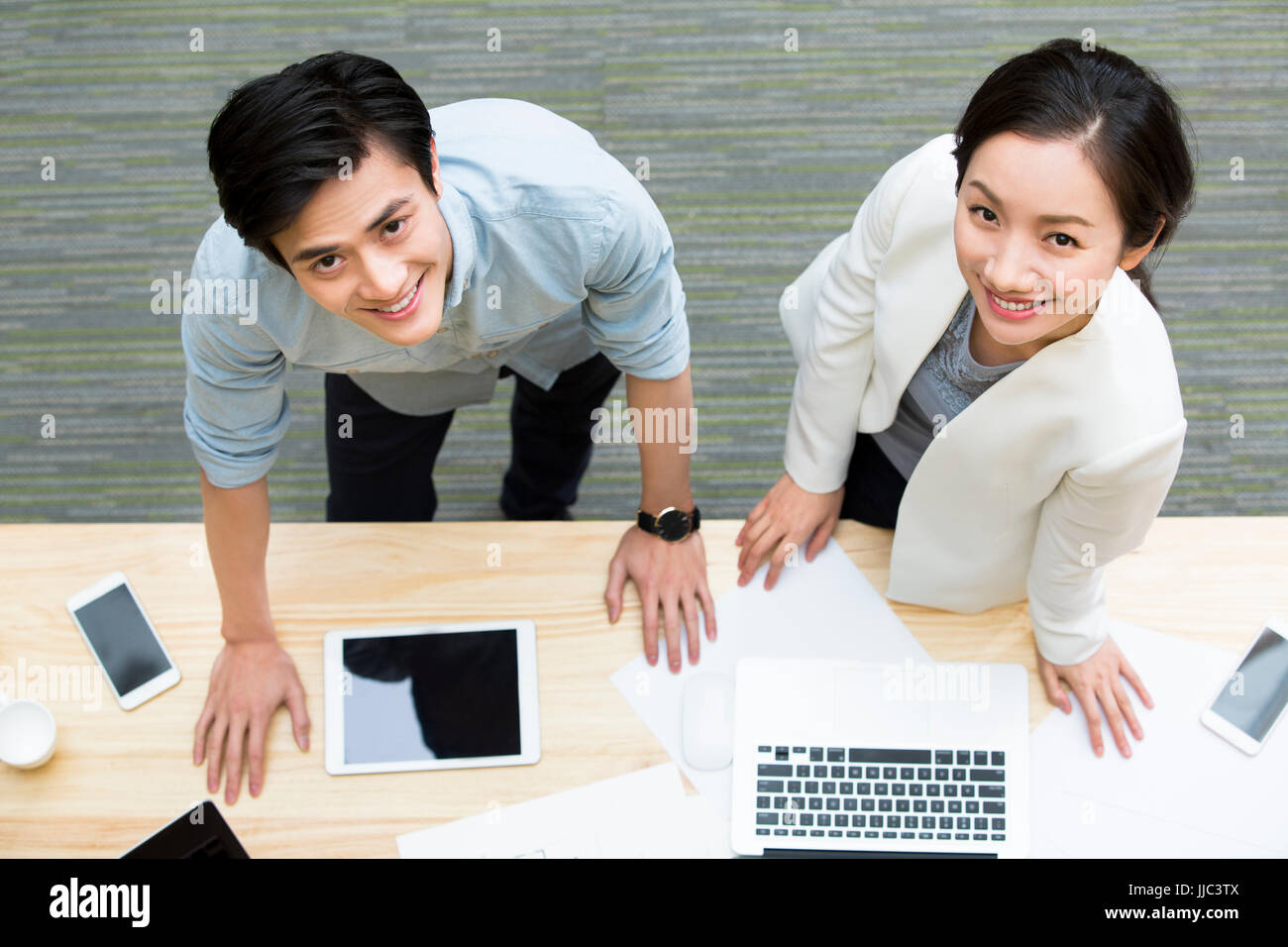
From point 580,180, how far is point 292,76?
292 mm

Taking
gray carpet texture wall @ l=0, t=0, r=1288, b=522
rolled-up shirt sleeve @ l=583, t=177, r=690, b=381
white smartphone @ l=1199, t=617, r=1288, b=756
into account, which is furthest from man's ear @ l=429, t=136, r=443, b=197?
gray carpet texture wall @ l=0, t=0, r=1288, b=522

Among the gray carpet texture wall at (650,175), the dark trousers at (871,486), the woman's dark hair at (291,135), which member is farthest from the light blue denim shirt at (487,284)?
the gray carpet texture wall at (650,175)

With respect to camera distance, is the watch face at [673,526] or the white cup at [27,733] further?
the watch face at [673,526]

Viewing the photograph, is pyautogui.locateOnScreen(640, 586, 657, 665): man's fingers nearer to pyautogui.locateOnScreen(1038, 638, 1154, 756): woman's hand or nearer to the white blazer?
the white blazer

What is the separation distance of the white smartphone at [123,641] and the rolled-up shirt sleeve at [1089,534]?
40.2 inches

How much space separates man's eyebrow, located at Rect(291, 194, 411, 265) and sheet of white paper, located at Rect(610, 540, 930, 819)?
2.04 feet

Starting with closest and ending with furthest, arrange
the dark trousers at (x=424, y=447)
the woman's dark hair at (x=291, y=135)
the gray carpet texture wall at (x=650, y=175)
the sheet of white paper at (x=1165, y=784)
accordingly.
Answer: the woman's dark hair at (x=291, y=135) → the sheet of white paper at (x=1165, y=784) → the dark trousers at (x=424, y=447) → the gray carpet texture wall at (x=650, y=175)

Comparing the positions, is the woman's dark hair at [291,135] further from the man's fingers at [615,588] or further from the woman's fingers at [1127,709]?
the woman's fingers at [1127,709]

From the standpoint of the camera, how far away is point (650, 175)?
7.83 ft

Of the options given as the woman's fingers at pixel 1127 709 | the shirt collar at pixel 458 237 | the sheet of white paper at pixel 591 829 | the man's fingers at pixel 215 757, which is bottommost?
the sheet of white paper at pixel 591 829

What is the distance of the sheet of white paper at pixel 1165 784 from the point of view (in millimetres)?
1268

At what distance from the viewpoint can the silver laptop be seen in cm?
128

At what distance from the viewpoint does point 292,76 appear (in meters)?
0.95
